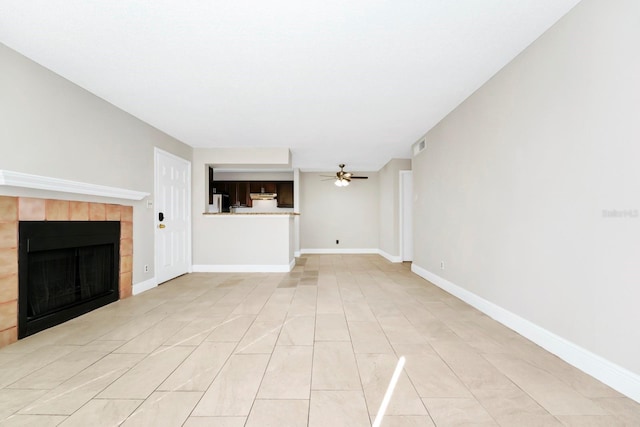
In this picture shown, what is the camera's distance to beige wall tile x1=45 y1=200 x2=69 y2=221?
2873mm

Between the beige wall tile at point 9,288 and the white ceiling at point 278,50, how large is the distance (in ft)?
6.37

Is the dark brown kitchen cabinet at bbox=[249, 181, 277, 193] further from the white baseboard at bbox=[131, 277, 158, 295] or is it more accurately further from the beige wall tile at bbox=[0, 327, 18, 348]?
the beige wall tile at bbox=[0, 327, 18, 348]

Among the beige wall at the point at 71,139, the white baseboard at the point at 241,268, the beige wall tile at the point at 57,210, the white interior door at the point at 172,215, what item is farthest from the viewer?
the white baseboard at the point at 241,268

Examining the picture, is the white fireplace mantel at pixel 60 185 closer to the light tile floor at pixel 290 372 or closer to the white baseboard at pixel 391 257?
the light tile floor at pixel 290 372

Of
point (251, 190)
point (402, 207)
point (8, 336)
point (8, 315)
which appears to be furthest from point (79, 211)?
point (402, 207)

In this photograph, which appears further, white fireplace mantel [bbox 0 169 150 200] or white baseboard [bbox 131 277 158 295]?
white baseboard [bbox 131 277 158 295]

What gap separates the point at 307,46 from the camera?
8.06ft

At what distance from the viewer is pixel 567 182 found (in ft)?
6.97

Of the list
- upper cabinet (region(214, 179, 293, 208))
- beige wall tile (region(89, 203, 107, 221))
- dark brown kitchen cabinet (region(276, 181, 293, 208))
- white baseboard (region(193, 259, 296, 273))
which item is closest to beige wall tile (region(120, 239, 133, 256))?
beige wall tile (region(89, 203, 107, 221))

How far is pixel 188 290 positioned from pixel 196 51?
3.23 metres

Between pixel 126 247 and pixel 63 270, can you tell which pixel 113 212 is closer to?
pixel 126 247

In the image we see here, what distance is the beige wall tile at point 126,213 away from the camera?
388 centimetres

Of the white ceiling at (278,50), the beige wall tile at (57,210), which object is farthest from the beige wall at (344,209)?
the beige wall tile at (57,210)

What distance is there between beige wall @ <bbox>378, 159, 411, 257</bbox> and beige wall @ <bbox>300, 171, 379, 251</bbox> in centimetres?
68
